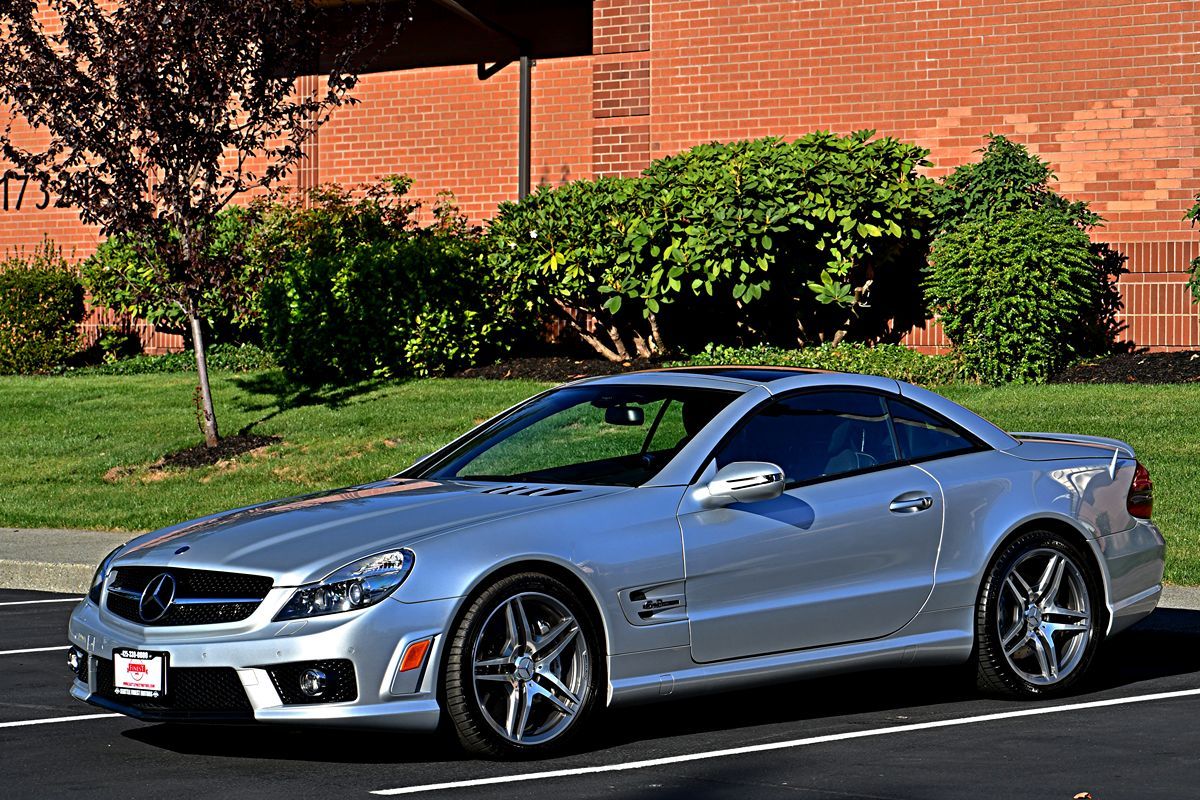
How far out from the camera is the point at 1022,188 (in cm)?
1808

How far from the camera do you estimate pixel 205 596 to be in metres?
6.37

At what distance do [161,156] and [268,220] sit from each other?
244 inches

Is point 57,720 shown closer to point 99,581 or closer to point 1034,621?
point 99,581

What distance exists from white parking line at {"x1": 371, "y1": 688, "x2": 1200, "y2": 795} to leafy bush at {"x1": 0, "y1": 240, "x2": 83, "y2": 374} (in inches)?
748

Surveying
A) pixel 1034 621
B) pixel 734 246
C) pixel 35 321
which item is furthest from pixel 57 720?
pixel 35 321

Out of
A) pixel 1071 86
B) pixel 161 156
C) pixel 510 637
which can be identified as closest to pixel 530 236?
pixel 161 156

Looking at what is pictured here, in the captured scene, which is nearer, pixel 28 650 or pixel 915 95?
pixel 28 650

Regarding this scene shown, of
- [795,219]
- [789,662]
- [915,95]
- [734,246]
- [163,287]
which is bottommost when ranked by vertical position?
[789,662]

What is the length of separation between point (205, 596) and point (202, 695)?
1.23 ft

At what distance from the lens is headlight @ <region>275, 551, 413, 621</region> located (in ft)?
20.2

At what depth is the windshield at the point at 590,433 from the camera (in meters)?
7.29

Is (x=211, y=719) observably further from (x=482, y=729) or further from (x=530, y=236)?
(x=530, y=236)

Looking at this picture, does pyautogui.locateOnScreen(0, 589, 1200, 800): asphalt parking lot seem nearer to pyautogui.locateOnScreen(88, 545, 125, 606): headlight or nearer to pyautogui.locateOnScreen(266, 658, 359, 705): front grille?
pyautogui.locateOnScreen(266, 658, 359, 705): front grille

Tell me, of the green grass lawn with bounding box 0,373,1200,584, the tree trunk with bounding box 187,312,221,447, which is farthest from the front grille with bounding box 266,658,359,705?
the tree trunk with bounding box 187,312,221,447
